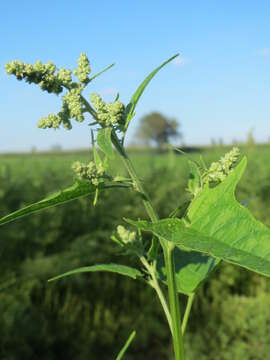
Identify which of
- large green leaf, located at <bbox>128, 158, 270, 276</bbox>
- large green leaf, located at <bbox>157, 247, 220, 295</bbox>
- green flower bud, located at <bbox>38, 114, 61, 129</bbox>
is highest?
green flower bud, located at <bbox>38, 114, 61, 129</bbox>

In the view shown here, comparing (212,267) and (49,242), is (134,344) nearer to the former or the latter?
(49,242)

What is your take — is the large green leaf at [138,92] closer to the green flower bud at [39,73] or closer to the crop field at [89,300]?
the green flower bud at [39,73]

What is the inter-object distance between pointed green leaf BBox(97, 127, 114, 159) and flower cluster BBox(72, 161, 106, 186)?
66 mm

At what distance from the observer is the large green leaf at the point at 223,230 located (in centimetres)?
80

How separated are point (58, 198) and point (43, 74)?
288 mm

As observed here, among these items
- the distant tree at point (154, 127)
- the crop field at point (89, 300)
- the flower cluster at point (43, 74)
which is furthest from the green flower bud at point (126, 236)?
the distant tree at point (154, 127)

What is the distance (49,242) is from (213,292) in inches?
76.8

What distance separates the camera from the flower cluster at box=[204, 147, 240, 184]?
1.07 m

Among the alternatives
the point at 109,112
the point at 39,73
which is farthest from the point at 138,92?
the point at 39,73

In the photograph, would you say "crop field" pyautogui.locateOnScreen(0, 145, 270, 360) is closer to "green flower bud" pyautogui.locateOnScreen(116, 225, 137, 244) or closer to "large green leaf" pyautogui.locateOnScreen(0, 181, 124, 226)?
"green flower bud" pyautogui.locateOnScreen(116, 225, 137, 244)

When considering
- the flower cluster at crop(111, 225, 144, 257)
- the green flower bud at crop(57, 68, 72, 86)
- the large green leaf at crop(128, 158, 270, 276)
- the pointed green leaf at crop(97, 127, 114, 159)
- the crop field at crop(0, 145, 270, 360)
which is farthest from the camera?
the crop field at crop(0, 145, 270, 360)

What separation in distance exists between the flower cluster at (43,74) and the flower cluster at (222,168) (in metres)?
0.36

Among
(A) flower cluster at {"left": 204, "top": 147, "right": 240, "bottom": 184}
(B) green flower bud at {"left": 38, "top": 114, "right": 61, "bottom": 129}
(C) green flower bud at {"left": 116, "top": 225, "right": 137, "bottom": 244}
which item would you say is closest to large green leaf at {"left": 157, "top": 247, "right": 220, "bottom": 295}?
(C) green flower bud at {"left": 116, "top": 225, "right": 137, "bottom": 244}

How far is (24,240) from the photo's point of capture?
5590 mm
